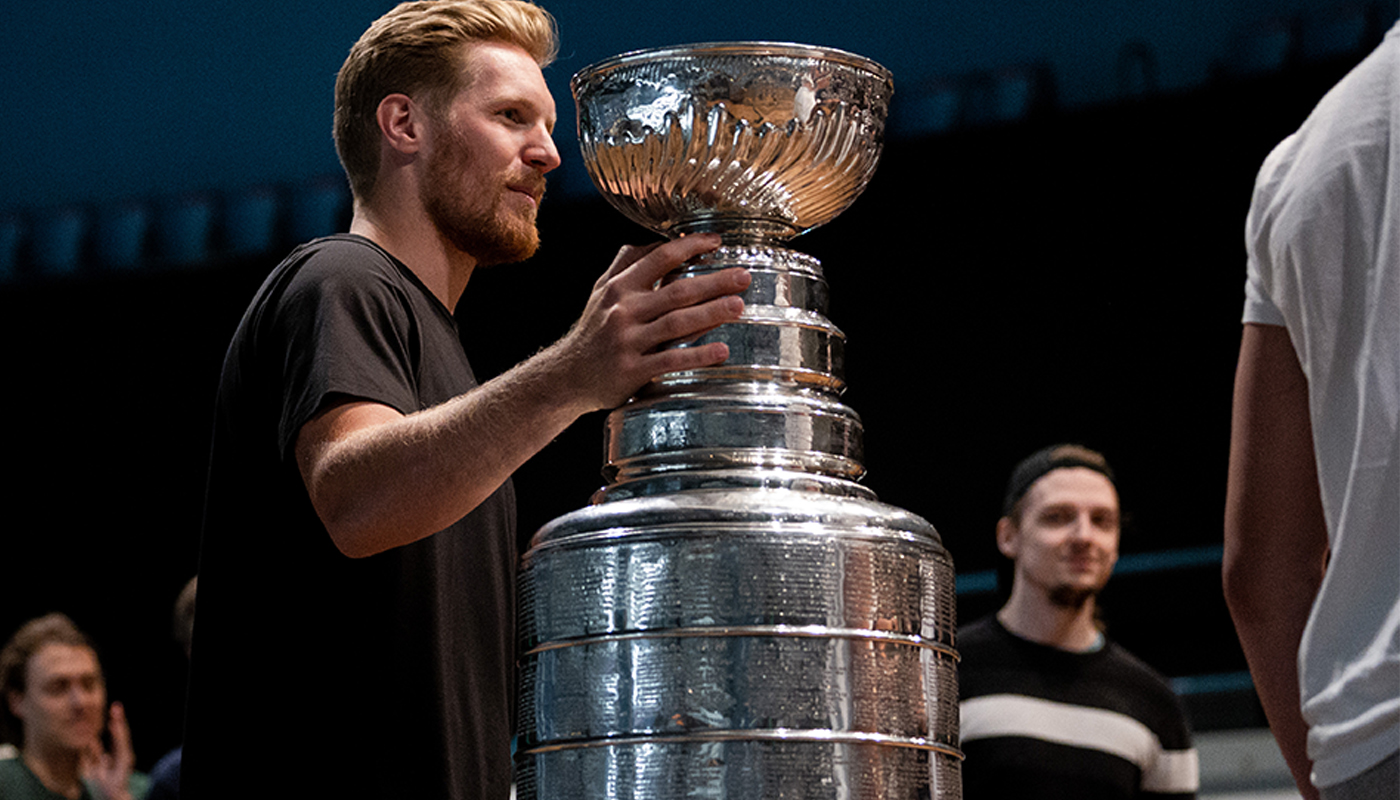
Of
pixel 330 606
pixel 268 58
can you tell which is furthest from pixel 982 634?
pixel 268 58

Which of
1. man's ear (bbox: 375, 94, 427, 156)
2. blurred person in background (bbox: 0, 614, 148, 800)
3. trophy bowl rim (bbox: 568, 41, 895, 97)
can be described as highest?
man's ear (bbox: 375, 94, 427, 156)

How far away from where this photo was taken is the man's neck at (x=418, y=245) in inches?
58.5

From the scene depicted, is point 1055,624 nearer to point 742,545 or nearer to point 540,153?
point 540,153

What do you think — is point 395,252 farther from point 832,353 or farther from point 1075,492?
point 1075,492

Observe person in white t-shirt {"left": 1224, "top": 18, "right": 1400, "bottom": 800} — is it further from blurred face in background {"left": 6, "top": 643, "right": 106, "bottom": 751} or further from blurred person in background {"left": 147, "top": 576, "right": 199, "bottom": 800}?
blurred face in background {"left": 6, "top": 643, "right": 106, "bottom": 751}

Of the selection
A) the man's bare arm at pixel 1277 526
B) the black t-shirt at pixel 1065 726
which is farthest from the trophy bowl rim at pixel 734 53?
the black t-shirt at pixel 1065 726

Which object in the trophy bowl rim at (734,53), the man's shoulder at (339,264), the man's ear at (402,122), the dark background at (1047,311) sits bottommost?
the man's shoulder at (339,264)

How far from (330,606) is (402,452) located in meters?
0.18

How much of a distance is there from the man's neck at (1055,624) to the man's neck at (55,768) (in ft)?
7.12

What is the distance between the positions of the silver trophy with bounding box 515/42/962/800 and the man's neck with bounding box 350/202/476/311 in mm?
239

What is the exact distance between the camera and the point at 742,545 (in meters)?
1.10

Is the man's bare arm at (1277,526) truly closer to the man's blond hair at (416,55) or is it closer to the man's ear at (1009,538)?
→ the man's blond hair at (416,55)

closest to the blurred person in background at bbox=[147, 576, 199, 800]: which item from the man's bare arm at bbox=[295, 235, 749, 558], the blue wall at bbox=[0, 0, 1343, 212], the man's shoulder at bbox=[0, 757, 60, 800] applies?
the man's shoulder at bbox=[0, 757, 60, 800]

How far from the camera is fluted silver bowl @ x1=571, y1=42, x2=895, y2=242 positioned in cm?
121
